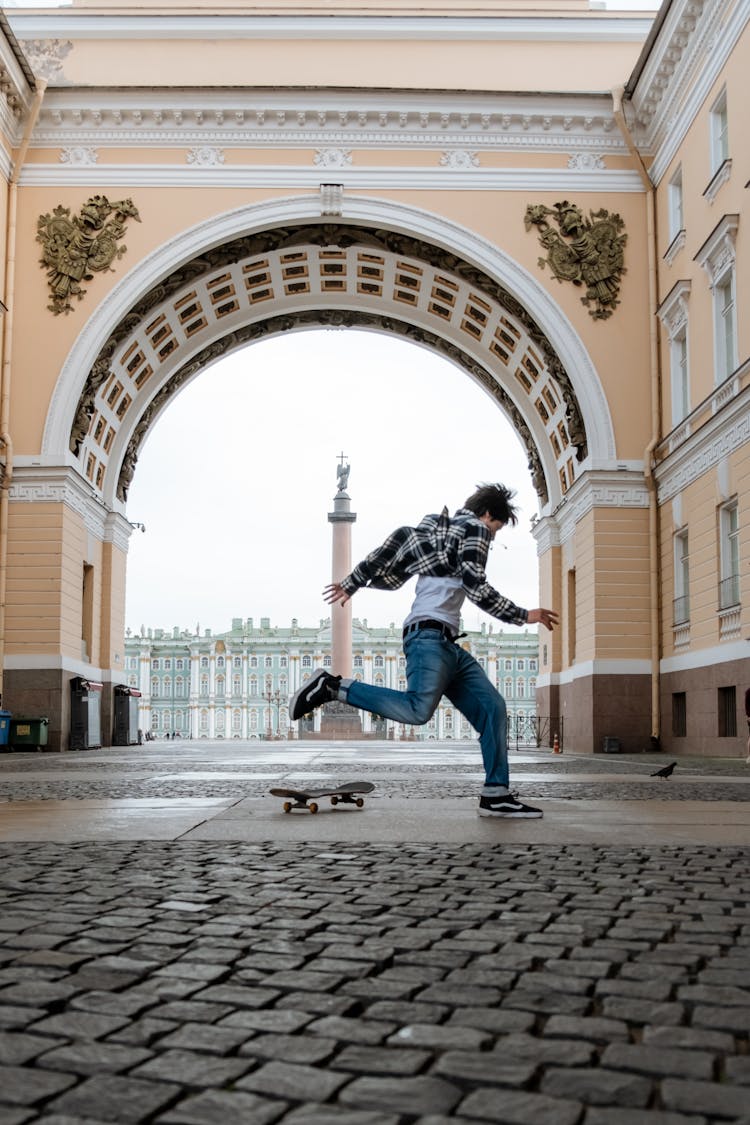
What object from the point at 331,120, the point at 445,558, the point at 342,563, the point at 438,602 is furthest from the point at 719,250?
the point at 342,563

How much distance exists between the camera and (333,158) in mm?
23578

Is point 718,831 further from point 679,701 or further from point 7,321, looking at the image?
point 7,321

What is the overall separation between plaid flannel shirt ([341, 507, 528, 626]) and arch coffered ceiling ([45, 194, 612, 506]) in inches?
659

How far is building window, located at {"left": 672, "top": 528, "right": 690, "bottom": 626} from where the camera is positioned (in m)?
21.0

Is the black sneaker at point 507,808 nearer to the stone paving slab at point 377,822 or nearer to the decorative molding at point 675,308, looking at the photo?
the stone paving slab at point 377,822

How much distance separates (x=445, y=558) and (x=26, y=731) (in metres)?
16.8

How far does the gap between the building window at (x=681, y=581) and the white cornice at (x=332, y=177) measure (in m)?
6.97

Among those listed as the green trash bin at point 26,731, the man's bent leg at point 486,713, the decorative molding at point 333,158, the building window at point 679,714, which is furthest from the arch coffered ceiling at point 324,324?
the man's bent leg at point 486,713

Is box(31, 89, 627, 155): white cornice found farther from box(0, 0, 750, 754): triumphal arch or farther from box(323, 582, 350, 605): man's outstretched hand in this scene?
box(323, 582, 350, 605): man's outstretched hand

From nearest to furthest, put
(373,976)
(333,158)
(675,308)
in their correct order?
(373,976), (675,308), (333,158)

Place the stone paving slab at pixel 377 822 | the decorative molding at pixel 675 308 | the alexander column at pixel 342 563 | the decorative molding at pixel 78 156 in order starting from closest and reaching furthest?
the stone paving slab at pixel 377 822 → the decorative molding at pixel 675 308 → the decorative molding at pixel 78 156 → the alexander column at pixel 342 563

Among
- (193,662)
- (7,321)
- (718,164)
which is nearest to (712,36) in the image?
(718,164)

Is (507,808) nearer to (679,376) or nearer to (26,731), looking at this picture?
(26,731)

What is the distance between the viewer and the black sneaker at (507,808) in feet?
21.0
